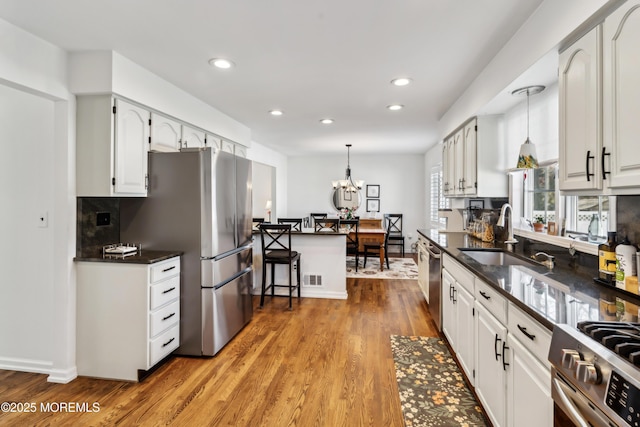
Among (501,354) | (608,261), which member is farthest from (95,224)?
(608,261)

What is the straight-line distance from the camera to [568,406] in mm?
1051

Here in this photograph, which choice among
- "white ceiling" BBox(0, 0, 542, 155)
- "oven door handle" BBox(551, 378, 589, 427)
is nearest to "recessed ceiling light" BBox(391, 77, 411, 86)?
"white ceiling" BBox(0, 0, 542, 155)

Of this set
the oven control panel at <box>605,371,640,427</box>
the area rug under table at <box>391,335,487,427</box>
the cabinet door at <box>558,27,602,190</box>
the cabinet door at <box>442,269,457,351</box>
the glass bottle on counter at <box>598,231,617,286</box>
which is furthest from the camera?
the cabinet door at <box>442,269,457,351</box>

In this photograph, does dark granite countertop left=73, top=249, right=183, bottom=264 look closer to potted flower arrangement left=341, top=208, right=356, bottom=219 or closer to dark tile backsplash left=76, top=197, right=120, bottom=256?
dark tile backsplash left=76, top=197, right=120, bottom=256

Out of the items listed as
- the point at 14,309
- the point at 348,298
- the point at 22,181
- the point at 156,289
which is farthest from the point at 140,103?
the point at 348,298

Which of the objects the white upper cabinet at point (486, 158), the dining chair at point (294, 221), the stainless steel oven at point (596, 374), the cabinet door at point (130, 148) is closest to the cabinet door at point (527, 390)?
the stainless steel oven at point (596, 374)

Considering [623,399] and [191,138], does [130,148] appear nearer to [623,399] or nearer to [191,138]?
[191,138]

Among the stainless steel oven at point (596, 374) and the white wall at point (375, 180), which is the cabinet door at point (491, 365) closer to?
the stainless steel oven at point (596, 374)

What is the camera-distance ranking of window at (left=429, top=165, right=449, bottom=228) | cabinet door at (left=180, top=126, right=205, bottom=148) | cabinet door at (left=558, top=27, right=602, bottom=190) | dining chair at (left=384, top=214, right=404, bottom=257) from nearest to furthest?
cabinet door at (left=558, top=27, right=602, bottom=190) < cabinet door at (left=180, top=126, right=205, bottom=148) < window at (left=429, top=165, right=449, bottom=228) < dining chair at (left=384, top=214, right=404, bottom=257)

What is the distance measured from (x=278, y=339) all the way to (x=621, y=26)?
3.19 metres

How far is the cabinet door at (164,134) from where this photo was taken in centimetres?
293

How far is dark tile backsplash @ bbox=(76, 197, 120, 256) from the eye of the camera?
8.43 feet

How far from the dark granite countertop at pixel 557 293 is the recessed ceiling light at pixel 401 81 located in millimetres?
1691

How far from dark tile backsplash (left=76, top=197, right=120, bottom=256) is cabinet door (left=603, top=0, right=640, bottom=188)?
331cm
